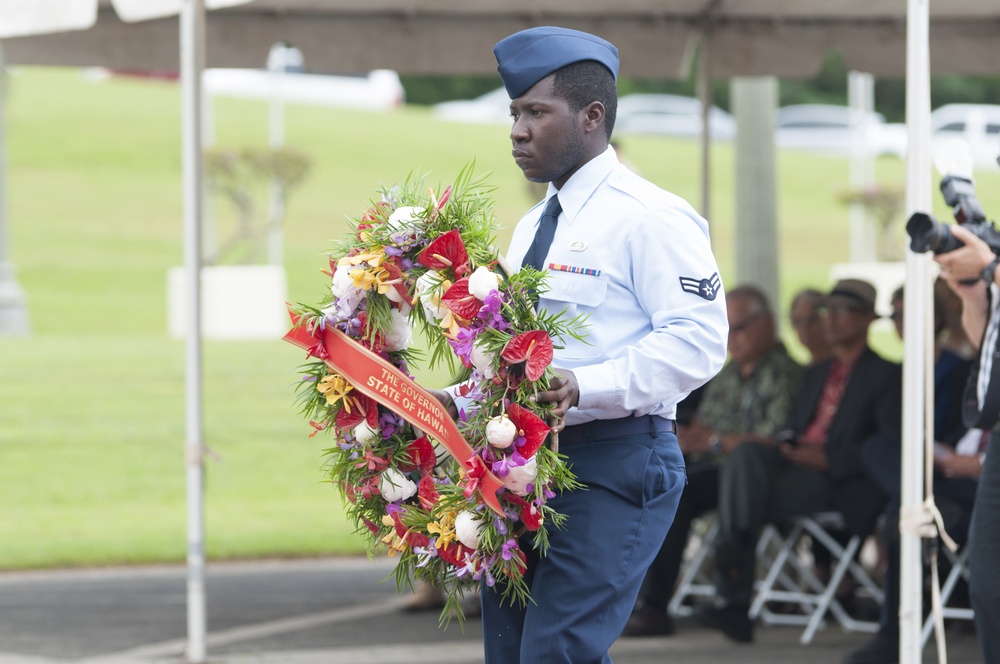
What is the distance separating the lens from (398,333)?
3.45 m

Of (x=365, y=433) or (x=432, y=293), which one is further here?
(x=365, y=433)

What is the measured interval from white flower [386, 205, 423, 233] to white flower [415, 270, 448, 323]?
13 centimetres

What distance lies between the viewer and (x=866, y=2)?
7.50 meters

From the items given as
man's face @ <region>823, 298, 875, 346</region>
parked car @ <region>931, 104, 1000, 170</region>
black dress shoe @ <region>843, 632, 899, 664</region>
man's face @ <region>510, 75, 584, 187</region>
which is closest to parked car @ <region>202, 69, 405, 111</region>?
parked car @ <region>931, 104, 1000, 170</region>

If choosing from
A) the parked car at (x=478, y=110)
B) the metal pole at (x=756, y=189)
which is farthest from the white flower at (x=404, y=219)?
the parked car at (x=478, y=110)

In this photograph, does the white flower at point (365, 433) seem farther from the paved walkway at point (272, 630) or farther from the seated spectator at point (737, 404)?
the seated spectator at point (737, 404)

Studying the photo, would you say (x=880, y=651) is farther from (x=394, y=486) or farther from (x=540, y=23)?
(x=540, y=23)

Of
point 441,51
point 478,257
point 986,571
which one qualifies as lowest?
point 986,571

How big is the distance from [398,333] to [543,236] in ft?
1.38

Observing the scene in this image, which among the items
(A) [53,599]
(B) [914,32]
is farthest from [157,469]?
(B) [914,32]

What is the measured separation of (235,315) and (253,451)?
10400 mm

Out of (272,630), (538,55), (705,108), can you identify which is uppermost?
(705,108)

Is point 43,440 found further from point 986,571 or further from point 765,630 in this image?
point 986,571

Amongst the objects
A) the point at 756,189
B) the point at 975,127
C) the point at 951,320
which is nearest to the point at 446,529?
the point at 951,320
